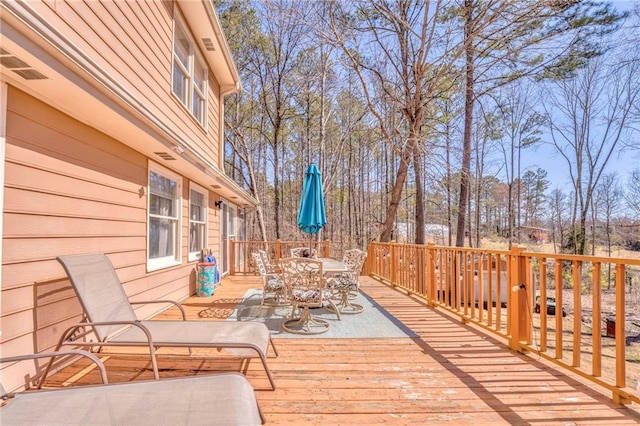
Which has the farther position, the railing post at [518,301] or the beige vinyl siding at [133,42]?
the railing post at [518,301]

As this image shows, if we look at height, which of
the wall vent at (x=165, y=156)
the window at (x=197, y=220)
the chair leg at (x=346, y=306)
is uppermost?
the wall vent at (x=165, y=156)

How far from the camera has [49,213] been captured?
258 centimetres

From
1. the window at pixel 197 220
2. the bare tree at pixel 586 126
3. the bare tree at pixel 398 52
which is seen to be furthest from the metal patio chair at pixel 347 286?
the bare tree at pixel 586 126

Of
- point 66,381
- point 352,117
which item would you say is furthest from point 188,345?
point 352,117

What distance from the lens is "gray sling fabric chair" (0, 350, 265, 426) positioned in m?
1.38

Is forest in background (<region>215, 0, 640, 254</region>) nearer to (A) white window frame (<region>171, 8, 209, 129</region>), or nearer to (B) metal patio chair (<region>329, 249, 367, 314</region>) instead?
(A) white window frame (<region>171, 8, 209, 129</region>)

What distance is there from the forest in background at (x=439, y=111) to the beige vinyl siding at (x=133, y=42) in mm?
3563

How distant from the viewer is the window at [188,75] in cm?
542

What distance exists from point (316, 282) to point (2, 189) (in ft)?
9.56

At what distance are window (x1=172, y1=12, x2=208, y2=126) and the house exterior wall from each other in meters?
0.81

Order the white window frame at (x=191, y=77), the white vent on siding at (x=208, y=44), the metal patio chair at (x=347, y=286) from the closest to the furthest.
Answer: the metal patio chair at (x=347, y=286)
the white window frame at (x=191, y=77)
the white vent on siding at (x=208, y=44)

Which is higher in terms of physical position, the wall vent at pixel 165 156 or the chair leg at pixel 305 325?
the wall vent at pixel 165 156

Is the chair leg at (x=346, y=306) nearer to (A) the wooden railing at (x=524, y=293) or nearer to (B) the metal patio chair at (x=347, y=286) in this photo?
(B) the metal patio chair at (x=347, y=286)

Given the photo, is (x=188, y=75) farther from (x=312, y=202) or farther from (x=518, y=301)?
(x=518, y=301)
